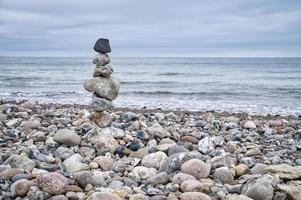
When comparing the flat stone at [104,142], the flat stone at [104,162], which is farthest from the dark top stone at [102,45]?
the flat stone at [104,162]

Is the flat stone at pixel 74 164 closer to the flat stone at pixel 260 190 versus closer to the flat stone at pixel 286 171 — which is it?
the flat stone at pixel 260 190

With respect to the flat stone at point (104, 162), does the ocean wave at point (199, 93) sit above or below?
below

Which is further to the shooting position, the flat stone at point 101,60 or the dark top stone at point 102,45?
the flat stone at point 101,60

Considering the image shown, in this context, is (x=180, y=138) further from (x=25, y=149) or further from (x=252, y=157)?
(x=25, y=149)

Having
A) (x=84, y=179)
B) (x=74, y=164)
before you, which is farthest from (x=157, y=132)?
(x=84, y=179)

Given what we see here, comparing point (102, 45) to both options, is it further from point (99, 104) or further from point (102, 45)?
→ point (99, 104)

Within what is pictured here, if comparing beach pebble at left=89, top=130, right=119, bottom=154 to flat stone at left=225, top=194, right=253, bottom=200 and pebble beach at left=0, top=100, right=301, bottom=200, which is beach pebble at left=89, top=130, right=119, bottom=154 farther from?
flat stone at left=225, top=194, right=253, bottom=200

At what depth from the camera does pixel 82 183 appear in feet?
20.8

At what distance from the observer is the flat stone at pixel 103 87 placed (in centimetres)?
912

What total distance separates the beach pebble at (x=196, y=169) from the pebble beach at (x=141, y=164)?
2 cm

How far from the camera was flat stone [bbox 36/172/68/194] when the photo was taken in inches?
231

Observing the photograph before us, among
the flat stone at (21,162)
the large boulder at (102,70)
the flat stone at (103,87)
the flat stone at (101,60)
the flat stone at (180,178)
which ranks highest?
the flat stone at (101,60)

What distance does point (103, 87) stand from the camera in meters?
9.12

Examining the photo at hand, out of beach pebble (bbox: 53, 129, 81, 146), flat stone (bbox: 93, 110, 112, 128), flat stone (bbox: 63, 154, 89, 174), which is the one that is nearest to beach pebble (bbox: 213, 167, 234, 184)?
flat stone (bbox: 63, 154, 89, 174)
